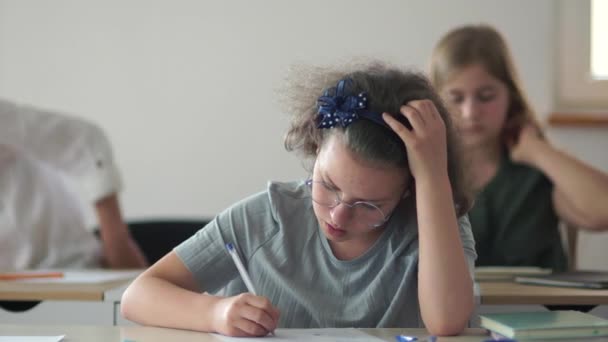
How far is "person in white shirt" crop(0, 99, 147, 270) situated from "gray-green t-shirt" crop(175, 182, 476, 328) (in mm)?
858

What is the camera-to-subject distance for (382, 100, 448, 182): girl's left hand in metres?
1.04

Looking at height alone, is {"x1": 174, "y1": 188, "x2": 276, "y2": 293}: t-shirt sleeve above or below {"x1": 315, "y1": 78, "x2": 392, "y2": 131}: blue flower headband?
below

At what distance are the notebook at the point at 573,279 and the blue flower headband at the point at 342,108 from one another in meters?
0.61

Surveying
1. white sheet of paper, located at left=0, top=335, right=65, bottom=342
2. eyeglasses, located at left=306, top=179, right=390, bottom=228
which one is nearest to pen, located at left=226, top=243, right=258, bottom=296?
eyeglasses, located at left=306, top=179, right=390, bottom=228

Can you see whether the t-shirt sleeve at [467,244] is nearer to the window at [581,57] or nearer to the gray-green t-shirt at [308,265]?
the gray-green t-shirt at [308,265]

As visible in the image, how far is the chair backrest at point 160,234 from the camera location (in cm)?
216

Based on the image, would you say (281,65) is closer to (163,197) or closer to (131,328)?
(163,197)

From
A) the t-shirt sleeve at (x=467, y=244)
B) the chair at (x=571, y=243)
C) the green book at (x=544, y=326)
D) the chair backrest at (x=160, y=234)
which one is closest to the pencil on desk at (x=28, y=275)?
the chair backrest at (x=160, y=234)

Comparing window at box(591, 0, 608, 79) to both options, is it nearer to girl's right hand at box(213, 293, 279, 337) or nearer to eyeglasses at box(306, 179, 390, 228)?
eyeglasses at box(306, 179, 390, 228)

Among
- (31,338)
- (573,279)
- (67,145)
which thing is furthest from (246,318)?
(67,145)

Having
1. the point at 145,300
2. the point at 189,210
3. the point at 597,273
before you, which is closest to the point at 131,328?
the point at 145,300

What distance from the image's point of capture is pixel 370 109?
1065 millimetres

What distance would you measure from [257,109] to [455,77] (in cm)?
88

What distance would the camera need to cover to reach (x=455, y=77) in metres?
1.99
